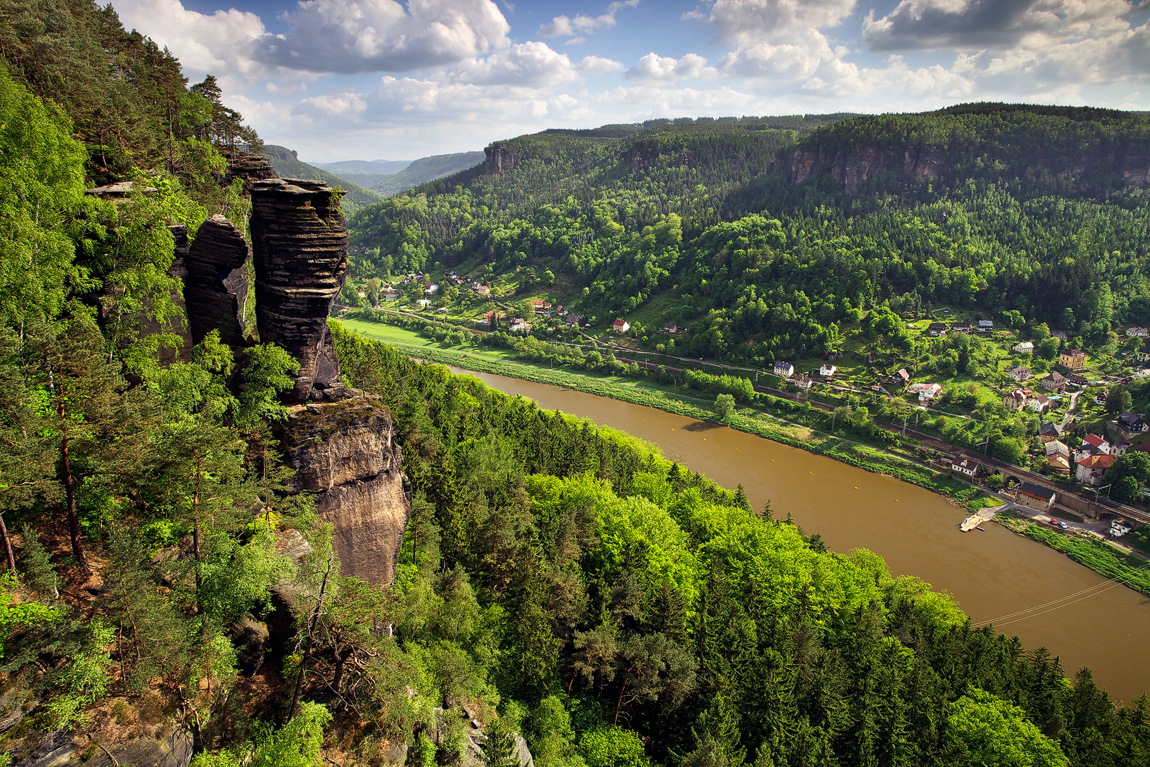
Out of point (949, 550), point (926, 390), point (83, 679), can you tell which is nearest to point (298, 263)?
point (83, 679)

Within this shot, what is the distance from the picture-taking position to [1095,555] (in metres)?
39.0

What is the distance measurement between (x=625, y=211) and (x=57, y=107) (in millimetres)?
126815

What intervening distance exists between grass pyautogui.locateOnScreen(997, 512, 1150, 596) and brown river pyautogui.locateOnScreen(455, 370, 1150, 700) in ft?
2.33

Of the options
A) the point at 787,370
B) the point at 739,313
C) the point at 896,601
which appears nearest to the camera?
the point at 896,601

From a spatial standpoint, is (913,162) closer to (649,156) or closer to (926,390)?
(649,156)

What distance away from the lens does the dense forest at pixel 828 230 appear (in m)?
76.0

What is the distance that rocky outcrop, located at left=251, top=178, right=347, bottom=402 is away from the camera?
1495 centimetres

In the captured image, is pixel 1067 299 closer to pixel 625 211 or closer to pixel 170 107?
pixel 625 211

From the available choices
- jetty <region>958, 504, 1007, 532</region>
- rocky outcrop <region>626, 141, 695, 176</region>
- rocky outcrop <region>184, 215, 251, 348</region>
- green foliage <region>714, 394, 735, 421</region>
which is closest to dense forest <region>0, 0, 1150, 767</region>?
rocky outcrop <region>184, 215, 251, 348</region>

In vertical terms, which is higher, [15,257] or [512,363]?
[15,257]

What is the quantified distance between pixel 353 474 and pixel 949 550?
41.6 meters

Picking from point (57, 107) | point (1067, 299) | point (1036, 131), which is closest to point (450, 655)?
point (57, 107)

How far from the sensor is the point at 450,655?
15453mm

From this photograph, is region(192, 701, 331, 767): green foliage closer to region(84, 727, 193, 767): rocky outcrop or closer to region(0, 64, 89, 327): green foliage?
region(84, 727, 193, 767): rocky outcrop
